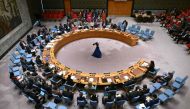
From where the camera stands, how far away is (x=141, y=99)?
11.1 m

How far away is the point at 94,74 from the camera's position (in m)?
12.5

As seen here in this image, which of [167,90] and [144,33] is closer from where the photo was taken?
[167,90]

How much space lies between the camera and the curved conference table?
12102mm

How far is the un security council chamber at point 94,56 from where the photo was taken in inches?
443

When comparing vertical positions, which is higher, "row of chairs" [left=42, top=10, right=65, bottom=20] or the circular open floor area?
"row of chairs" [left=42, top=10, right=65, bottom=20]

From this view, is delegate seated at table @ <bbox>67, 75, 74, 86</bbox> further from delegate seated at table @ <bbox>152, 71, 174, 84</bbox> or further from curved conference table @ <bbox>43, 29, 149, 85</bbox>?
delegate seated at table @ <bbox>152, 71, 174, 84</bbox>

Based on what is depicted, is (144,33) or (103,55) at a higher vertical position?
(144,33)

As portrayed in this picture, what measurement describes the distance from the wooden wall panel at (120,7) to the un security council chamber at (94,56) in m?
0.12

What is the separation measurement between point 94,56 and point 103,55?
2.64 feet

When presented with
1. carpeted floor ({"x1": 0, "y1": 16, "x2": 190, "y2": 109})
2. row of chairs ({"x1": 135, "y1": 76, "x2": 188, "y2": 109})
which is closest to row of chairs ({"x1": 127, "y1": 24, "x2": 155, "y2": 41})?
carpeted floor ({"x1": 0, "y1": 16, "x2": 190, "y2": 109})

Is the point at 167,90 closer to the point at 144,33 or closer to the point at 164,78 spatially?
the point at 164,78

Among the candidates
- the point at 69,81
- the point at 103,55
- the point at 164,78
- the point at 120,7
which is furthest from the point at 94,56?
the point at 120,7

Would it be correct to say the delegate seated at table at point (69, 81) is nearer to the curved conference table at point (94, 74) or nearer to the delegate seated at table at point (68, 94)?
the curved conference table at point (94, 74)

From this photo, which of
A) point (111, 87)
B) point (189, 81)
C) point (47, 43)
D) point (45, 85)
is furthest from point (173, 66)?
point (47, 43)
